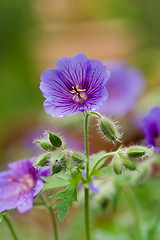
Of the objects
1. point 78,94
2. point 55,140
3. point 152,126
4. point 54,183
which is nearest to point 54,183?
point 54,183

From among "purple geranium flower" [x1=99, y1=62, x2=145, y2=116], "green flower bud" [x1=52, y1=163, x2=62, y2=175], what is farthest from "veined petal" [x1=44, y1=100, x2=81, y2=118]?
"purple geranium flower" [x1=99, y1=62, x2=145, y2=116]

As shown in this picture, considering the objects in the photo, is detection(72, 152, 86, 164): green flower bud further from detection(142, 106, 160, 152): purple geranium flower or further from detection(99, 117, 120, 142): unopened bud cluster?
detection(142, 106, 160, 152): purple geranium flower

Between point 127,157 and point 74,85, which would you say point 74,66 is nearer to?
point 74,85

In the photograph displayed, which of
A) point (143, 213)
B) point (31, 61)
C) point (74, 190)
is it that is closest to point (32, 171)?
point (74, 190)

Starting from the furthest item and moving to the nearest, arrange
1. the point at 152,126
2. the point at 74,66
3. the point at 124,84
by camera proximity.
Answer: the point at 124,84 → the point at 152,126 → the point at 74,66

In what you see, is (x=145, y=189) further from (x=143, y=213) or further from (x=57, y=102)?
(x=57, y=102)

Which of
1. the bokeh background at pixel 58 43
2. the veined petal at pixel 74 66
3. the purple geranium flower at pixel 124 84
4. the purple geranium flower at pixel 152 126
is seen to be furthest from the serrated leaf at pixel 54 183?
the purple geranium flower at pixel 124 84

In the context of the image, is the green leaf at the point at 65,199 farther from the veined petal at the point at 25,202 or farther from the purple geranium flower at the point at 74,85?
the purple geranium flower at the point at 74,85
